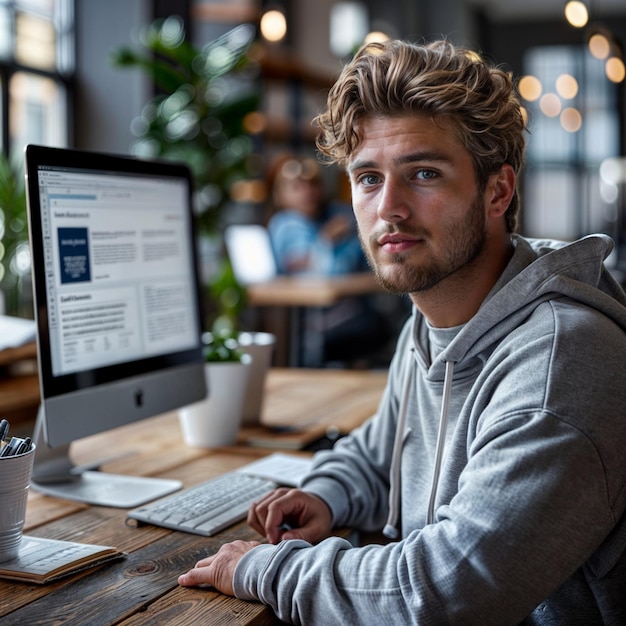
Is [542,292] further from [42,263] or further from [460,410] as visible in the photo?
[42,263]

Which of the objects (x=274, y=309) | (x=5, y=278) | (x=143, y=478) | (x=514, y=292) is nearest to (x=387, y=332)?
(x=274, y=309)

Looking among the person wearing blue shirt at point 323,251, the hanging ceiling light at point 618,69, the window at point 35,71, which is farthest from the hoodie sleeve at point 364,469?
the person wearing blue shirt at point 323,251

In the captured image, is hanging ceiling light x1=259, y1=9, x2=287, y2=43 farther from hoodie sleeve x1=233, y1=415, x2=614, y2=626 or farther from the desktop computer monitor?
hoodie sleeve x1=233, y1=415, x2=614, y2=626

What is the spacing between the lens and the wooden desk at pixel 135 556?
0.97 metres

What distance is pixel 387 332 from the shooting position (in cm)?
585

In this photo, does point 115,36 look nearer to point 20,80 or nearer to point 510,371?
point 20,80

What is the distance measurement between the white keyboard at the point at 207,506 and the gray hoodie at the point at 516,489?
→ 0.24 m

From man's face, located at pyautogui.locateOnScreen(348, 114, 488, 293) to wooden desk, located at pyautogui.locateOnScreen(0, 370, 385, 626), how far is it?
0.47 meters

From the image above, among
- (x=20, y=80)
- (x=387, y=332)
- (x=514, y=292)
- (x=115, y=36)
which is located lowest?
(x=387, y=332)

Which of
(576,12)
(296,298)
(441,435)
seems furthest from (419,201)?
(296,298)

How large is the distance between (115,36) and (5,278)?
7.03 ft

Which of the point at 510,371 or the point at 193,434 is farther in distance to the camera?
the point at 193,434

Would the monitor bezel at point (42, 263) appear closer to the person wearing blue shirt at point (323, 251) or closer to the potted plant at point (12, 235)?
the potted plant at point (12, 235)

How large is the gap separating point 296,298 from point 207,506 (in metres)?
3.57
